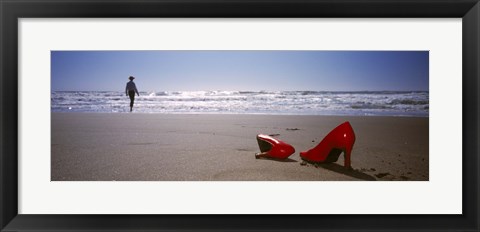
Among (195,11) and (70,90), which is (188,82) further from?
(70,90)

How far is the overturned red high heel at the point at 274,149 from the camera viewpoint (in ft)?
6.24

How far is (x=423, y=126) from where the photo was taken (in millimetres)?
1713

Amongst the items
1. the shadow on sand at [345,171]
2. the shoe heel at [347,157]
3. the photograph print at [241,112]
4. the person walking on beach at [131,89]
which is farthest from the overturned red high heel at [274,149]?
the person walking on beach at [131,89]

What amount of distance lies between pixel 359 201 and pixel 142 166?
1226 mm

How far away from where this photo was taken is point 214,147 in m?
2.13

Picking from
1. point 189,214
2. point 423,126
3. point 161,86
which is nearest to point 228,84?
point 161,86

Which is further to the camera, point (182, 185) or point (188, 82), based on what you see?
point (188, 82)

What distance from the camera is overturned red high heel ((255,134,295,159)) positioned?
1902 millimetres

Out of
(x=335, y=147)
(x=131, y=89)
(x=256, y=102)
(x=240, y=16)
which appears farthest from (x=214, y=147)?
(x=240, y=16)

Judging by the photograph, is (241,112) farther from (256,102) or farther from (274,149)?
(274,149)

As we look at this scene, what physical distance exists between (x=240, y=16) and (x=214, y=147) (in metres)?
0.95

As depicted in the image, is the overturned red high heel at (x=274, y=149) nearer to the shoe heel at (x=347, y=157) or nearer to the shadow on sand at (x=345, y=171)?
the shadow on sand at (x=345, y=171)

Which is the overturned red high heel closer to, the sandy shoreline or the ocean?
the sandy shoreline

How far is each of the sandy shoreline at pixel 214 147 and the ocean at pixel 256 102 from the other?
0.08 meters
